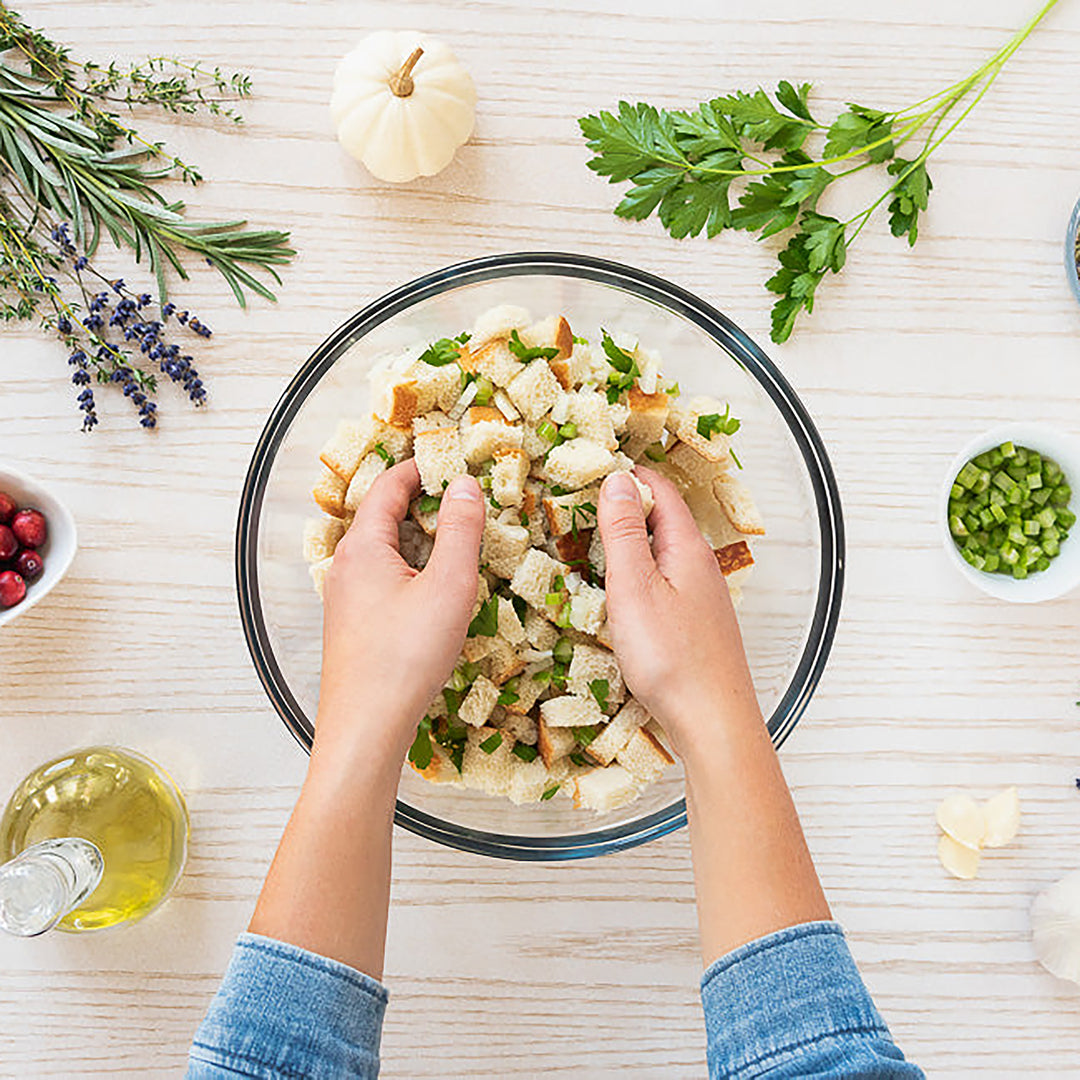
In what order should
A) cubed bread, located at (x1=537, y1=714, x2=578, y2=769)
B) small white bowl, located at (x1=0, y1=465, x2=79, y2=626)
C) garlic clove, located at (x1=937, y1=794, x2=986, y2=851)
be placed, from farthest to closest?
garlic clove, located at (x1=937, y1=794, x2=986, y2=851) → small white bowl, located at (x1=0, y1=465, x2=79, y2=626) → cubed bread, located at (x1=537, y1=714, x2=578, y2=769)

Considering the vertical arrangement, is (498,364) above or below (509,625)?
above

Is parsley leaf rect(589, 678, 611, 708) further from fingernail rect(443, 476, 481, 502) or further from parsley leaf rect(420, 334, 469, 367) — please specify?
parsley leaf rect(420, 334, 469, 367)

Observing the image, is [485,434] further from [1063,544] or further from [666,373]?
[1063,544]

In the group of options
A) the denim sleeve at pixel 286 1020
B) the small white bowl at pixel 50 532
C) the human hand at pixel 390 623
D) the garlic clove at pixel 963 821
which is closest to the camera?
the denim sleeve at pixel 286 1020

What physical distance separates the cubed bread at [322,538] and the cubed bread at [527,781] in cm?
33

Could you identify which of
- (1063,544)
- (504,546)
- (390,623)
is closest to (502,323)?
(504,546)

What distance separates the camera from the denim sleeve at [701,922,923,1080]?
1.00 meters

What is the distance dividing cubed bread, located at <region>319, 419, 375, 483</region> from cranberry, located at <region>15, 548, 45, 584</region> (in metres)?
0.44

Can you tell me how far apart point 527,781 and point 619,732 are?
0.12m

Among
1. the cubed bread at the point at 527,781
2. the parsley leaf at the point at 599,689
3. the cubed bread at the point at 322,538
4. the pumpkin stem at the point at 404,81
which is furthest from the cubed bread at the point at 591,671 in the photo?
the pumpkin stem at the point at 404,81

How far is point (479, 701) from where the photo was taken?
117 cm

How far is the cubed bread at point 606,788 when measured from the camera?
117cm

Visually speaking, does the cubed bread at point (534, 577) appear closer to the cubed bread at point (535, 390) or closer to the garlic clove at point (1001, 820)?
the cubed bread at point (535, 390)

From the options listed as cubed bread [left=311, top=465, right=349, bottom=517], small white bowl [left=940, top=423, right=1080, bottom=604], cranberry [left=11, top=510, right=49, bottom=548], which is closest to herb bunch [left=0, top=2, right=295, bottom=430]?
cranberry [left=11, top=510, right=49, bottom=548]
